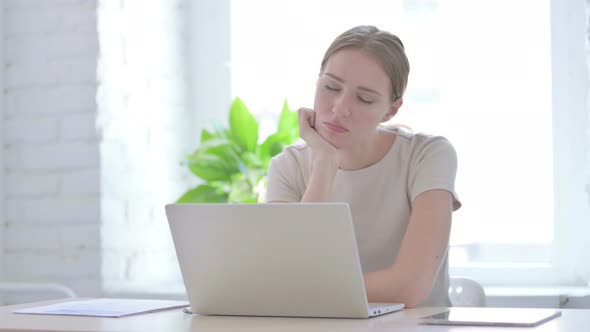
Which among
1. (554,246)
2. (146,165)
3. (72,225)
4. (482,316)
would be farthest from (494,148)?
(482,316)

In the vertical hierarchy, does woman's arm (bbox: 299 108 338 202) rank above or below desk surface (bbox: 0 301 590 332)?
above

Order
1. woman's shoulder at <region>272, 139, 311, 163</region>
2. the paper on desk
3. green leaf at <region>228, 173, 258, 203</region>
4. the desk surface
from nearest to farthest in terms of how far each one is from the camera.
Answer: the desk surface
the paper on desk
woman's shoulder at <region>272, 139, 311, 163</region>
green leaf at <region>228, 173, 258, 203</region>

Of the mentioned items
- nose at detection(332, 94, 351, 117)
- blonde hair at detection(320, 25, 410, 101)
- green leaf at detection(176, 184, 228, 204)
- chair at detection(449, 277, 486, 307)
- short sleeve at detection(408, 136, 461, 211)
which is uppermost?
blonde hair at detection(320, 25, 410, 101)

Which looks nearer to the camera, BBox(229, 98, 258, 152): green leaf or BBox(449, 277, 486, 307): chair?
BBox(449, 277, 486, 307): chair

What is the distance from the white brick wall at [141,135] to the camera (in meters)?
2.86

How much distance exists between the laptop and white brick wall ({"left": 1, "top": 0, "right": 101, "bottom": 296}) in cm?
147

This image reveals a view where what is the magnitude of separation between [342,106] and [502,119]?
4.01ft

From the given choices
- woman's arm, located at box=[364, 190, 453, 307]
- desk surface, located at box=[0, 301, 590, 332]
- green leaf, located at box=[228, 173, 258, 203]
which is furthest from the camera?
green leaf, located at box=[228, 173, 258, 203]

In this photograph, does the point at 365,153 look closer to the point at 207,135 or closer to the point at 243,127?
the point at 243,127

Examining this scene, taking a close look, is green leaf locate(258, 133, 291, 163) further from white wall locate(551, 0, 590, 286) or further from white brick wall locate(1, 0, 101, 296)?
white wall locate(551, 0, 590, 286)

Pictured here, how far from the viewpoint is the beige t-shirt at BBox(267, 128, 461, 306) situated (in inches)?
75.9

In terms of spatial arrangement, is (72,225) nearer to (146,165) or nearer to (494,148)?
(146,165)

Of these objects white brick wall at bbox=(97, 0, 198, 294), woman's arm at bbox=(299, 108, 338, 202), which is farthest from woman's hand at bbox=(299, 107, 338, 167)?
white brick wall at bbox=(97, 0, 198, 294)

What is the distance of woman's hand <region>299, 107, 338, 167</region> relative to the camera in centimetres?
195
